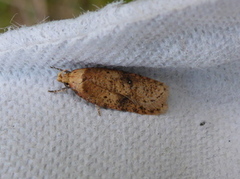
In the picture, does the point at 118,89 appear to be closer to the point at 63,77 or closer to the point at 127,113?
the point at 127,113

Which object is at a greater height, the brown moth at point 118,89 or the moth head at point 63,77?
the moth head at point 63,77

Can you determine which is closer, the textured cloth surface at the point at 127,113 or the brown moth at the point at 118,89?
the textured cloth surface at the point at 127,113

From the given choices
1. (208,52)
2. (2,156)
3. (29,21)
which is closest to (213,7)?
(208,52)

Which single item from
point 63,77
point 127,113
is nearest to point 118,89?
point 127,113

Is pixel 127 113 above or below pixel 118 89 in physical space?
below

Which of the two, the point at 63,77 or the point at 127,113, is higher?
the point at 63,77

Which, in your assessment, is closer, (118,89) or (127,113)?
(127,113)
